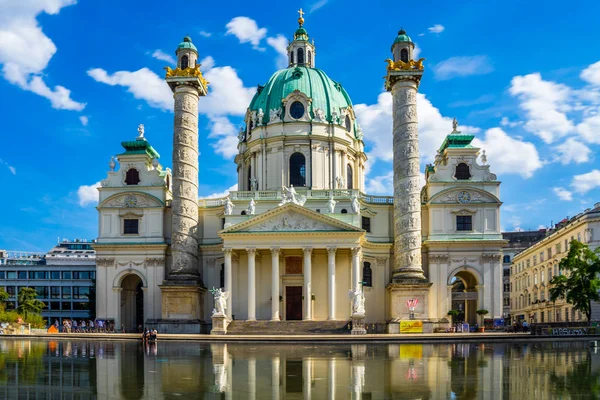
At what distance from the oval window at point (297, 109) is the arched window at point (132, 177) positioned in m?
16.3

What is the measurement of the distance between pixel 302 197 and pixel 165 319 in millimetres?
15571

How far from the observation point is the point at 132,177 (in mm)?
65688

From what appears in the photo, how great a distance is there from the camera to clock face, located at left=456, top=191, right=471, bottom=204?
62.8m

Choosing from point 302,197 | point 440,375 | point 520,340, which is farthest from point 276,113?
point 440,375

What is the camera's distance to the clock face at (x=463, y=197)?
62844 mm

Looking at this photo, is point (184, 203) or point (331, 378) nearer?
point (331, 378)

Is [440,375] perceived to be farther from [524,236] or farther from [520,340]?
[524,236]

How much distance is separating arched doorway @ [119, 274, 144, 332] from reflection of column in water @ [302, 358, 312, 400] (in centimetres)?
4272

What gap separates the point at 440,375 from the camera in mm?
20766

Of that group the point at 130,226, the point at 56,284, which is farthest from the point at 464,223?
the point at 56,284

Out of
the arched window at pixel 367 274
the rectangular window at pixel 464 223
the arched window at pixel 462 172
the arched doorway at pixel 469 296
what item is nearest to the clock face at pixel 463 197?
the rectangular window at pixel 464 223

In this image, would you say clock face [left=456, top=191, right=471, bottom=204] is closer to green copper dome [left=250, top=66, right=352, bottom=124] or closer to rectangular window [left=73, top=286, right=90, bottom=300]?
green copper dome [left=250, top=66, right=352, bottom=124]

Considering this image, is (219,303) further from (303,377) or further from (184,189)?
(303,377)

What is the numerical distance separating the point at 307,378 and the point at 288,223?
37.3 metres
